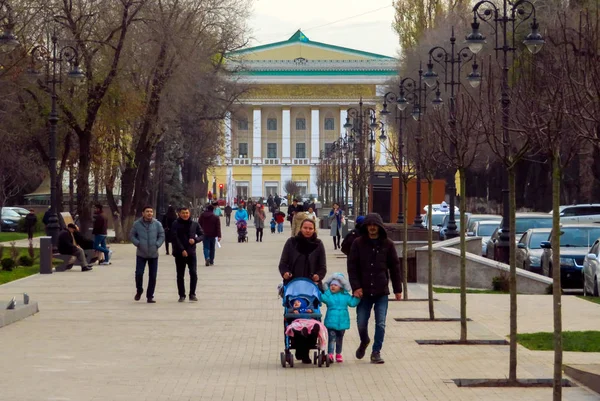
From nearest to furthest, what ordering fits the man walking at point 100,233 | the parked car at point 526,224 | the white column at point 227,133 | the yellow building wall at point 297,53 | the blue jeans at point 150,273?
the blue jeans at point 150,273 < the man walking at point 100,233 < the parked car at point 526,224 < the white column at point 227,133 < the yellow building wall at point 297,53

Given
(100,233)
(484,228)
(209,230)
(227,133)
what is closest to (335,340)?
(209,230)

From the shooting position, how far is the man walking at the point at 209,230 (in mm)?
34375

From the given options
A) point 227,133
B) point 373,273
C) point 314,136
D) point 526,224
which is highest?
point 314,136

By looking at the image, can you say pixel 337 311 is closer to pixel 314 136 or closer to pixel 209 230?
pixel 209 230

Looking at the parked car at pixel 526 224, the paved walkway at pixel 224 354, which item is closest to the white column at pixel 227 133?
the parked car at pixel 526 224

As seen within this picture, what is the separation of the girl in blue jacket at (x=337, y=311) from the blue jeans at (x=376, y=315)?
0.39ft

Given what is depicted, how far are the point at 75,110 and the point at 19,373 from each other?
28.2 m

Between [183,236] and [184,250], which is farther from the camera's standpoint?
[183,236]

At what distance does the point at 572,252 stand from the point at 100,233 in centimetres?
1330

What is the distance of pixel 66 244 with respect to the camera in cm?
3197

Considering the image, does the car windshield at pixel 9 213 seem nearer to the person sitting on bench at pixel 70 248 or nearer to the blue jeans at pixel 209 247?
the blue jeans at pixel 209 247

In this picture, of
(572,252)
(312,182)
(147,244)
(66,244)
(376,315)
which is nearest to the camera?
(376,315)

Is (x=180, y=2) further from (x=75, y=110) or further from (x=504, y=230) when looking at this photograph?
(x=504, y=230)

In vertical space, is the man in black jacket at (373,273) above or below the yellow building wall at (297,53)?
below
